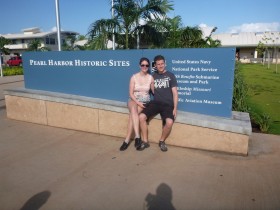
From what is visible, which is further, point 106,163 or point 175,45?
point 175,45

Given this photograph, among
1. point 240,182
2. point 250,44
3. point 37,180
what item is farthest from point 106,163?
point 250,44

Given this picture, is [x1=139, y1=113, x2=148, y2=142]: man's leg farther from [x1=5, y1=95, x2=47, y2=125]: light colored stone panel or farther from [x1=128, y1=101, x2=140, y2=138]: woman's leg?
[x1=5, y1=95, x2=47, y2=125]: light colored stone panel

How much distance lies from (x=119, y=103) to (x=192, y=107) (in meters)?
1.47

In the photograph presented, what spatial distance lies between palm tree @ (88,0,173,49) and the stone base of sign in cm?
202

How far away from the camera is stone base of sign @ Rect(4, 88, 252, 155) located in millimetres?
4512

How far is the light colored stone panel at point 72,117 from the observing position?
5.75 m

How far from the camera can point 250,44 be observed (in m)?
44.7

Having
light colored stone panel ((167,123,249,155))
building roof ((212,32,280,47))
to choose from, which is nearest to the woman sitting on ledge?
light colored stone panel ((167,123,249,155))

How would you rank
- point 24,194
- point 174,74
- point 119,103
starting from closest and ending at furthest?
A: point 24,194, point 174,74, point 119,103

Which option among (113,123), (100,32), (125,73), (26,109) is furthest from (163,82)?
(26,109)

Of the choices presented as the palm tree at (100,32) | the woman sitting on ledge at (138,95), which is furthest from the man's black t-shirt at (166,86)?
the palm tree at (100,32)

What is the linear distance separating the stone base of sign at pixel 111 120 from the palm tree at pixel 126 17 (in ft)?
6.63

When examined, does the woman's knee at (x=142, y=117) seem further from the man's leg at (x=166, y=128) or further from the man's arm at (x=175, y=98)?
the man's arm at (x=175, y=98)

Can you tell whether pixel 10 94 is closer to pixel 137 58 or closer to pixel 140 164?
pixel 137 58
